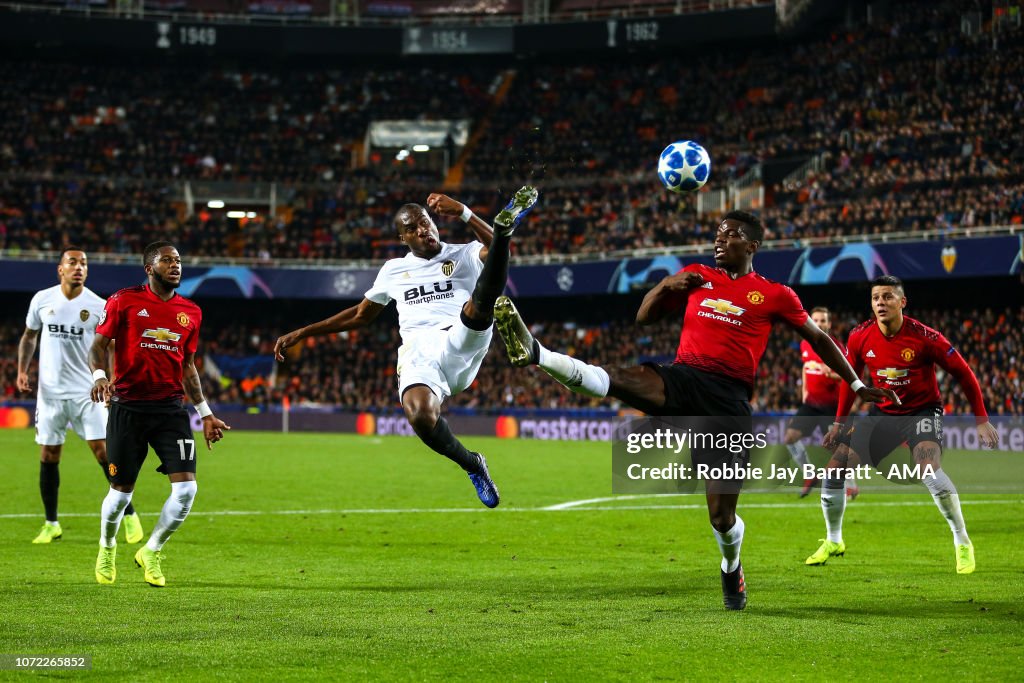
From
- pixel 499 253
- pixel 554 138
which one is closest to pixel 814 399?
pixel 499 253

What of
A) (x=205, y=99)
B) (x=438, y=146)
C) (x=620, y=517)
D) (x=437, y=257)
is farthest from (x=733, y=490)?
(x=205, y=99)

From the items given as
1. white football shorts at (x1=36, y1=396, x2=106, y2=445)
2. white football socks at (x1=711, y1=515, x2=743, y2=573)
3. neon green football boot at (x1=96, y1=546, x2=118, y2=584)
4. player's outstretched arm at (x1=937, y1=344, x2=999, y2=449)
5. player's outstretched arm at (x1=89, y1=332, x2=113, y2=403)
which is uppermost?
player's outstretched arm at (x1=89, y1=332, x2=113, y2=403)

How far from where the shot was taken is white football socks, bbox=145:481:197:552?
913cm

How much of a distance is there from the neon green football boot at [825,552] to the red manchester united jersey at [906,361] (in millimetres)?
1193

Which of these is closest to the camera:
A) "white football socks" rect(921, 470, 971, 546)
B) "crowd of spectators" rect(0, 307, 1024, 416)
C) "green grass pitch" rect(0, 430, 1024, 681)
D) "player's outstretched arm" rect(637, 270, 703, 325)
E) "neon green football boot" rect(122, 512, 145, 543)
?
"green grass pitch" rect(0, 430, 1024, 681)

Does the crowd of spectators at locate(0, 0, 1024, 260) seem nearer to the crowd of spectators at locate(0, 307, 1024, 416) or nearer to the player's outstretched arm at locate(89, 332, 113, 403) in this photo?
the crowd of spectators at locate(0, 307, 1024, 416)

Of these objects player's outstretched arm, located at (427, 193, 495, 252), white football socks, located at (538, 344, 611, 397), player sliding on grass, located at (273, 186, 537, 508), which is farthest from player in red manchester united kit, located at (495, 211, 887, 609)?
player's outstretched arm, located at (427, 193, 495, 252)

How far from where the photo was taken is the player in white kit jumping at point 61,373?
1208 centimetres

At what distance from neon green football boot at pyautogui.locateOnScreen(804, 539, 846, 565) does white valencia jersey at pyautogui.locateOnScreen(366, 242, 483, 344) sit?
3.85 m

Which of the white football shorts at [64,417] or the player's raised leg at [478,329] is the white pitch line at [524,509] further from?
the player's raised leg at [478,329]

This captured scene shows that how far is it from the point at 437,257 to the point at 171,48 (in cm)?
4410

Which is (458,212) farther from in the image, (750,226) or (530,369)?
(530,369)

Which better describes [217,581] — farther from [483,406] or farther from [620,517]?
[483,406]

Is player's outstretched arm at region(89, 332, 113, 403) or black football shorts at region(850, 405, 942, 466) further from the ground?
player's outstretched arm at region(89, 332, 113, 403)
